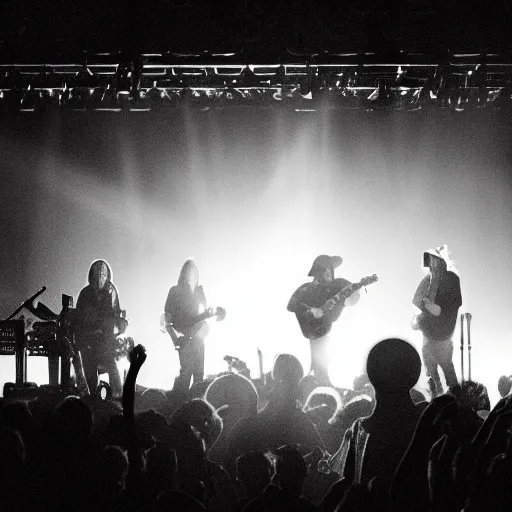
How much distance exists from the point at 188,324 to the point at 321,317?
156 cm

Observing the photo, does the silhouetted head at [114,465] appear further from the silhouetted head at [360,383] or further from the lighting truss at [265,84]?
the lighting truss at [265,84]

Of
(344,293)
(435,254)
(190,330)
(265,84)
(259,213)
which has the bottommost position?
(190,330)

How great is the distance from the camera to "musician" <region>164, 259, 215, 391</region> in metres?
8.49

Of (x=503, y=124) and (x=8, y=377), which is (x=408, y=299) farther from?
(x=8, y=377)

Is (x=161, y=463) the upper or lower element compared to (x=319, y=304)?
lower

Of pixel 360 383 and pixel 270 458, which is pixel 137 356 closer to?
pixel 270 458

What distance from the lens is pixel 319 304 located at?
898cm

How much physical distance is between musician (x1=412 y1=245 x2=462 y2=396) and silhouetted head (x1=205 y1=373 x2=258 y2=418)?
3.81 meters

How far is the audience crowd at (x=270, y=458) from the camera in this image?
2230mm

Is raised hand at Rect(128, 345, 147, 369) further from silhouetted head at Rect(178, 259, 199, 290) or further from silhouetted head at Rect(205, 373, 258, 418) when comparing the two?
silhouetted head at Rect(178, 259, 199, 290)
